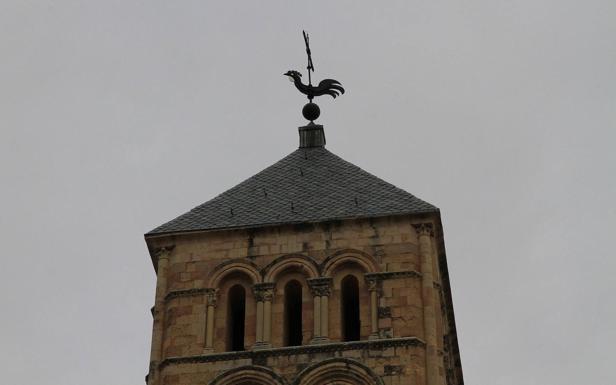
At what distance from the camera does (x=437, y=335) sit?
35.6 m

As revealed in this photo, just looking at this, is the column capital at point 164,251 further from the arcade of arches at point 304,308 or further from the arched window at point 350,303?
the arched window at point 350,303

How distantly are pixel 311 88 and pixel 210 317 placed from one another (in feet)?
31.7

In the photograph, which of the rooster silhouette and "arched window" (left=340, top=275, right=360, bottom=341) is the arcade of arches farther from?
the rooster silhouette

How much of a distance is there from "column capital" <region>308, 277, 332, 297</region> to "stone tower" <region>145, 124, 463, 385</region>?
0.8 inches

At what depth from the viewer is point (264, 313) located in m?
36.1

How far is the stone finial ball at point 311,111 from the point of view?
143 ft

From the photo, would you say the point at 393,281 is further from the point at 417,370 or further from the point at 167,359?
the point at 167,359

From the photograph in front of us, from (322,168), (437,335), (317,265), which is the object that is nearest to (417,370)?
(437,335)

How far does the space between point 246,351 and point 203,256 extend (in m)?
2.90

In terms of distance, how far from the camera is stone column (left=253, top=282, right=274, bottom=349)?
1403 inches

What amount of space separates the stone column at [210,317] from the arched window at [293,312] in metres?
1.48

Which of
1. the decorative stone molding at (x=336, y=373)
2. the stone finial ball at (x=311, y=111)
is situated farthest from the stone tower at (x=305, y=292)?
the stone finial ball at (x=311, y=111)

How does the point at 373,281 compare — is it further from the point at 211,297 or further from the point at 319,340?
the point at 211,297

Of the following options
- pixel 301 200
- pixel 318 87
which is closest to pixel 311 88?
pixel 318 87
